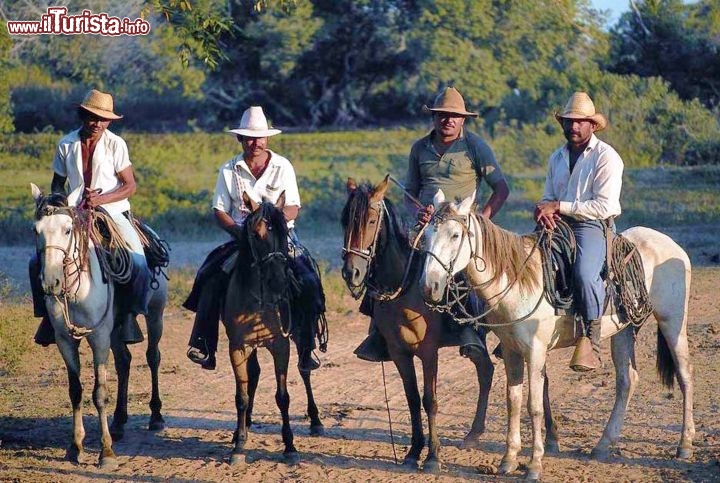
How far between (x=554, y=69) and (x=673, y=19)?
4013 millimetres

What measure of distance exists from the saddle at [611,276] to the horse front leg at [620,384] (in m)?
0.28

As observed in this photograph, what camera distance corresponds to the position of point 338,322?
13625 millimetres

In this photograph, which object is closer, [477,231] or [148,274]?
[477,231]

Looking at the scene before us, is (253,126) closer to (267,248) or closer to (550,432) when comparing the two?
(267,248)

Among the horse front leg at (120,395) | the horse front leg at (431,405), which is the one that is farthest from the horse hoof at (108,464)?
the horse front leg at (431,405)

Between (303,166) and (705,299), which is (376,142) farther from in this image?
(705,299)

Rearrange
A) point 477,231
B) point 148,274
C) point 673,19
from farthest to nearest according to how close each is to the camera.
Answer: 1. point 673,19
2. point 148,274
3. point 477,231

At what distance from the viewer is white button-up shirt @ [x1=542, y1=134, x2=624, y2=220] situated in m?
7.57

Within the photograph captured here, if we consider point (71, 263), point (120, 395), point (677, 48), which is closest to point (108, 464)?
point (120, 395)

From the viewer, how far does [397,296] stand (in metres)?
7.55

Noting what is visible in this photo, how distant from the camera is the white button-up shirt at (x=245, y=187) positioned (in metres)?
8.30

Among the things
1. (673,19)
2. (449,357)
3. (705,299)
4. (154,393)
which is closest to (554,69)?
(673,19)

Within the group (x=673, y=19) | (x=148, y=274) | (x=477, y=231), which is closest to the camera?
(x=477, y=231)

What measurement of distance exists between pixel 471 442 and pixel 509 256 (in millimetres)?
1774
